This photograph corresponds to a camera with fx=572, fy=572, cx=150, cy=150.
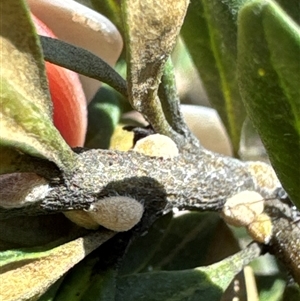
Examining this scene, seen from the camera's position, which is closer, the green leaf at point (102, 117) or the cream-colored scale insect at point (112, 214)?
the cream-colored scale insect at point (112, 214)

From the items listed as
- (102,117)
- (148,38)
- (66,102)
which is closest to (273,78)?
(148,38)

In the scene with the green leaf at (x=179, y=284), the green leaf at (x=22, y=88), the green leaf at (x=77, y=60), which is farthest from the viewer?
the green leaf at (x=179, y=284)

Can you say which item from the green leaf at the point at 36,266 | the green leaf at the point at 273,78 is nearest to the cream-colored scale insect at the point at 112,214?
the green leaf at the point at 36,266

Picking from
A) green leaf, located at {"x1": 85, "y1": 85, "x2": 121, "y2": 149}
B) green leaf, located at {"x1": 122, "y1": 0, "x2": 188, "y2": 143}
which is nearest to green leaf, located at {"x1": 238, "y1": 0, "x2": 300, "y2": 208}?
green leaf, located at {"x1": 122, "y1": 0, "x2": 188, "y2": 143}

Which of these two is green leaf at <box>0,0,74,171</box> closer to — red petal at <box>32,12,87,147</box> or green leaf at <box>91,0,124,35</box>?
red petal at <box>32,12,87,147</box>

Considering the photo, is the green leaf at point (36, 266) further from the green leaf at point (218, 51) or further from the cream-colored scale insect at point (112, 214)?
the green leaf at point (218, 51)

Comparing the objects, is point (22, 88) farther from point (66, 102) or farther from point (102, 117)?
point (102, 117)
